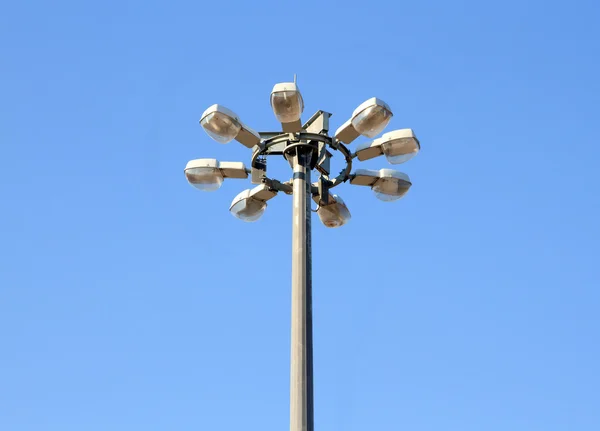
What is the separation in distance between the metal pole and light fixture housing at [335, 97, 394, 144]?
17.9 inches

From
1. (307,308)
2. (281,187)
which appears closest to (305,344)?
(307,308)

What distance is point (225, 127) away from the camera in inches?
431

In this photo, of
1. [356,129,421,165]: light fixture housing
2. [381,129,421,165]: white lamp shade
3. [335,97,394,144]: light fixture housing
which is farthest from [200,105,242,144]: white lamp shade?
[381,129,421,165]: white lamp shade

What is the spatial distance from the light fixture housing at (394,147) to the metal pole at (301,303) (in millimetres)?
718

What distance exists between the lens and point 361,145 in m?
11.2

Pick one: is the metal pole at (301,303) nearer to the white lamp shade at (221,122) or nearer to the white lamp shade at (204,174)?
the white lamp shade at (221,122)

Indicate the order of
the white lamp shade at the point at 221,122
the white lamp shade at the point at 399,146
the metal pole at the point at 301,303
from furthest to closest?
the white lamp shade at the point at 399,146, the white lamp shade at the point at 221,122, the metal pole at the point at 301,303

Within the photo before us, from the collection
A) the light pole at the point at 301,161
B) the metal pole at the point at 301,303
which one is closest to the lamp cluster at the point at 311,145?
the light pole at the point at 301,161

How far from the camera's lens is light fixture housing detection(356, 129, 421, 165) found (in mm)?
11070

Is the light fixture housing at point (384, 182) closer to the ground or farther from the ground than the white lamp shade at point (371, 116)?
closer to the ground

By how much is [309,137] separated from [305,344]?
2.34m

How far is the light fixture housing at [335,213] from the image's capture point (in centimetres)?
1179

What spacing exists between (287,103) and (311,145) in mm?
507

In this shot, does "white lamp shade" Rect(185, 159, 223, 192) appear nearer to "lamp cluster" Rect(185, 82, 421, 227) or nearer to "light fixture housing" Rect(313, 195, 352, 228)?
"lamp cluster" Rect(185, 82, 421, 227)
